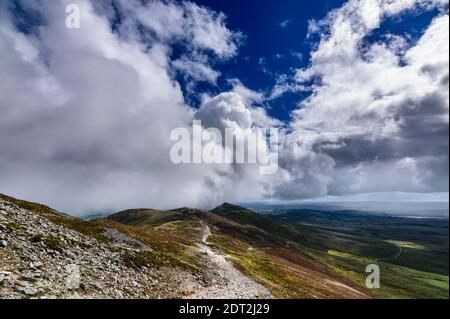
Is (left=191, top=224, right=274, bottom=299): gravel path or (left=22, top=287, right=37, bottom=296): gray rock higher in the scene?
(left=22, top=287, right=37, bottom=296): gray rock

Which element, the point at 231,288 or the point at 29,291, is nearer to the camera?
the point at 29,291

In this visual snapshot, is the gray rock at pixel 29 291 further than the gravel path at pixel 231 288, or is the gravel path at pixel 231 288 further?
the gravel path at pixel 231 288

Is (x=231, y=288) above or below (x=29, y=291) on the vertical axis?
below

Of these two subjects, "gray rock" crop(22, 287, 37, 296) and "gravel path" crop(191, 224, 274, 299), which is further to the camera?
"gravel path" crop(191, 224, 274, 299)

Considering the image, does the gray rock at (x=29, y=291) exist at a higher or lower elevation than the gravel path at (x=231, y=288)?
higher

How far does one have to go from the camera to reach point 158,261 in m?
40.0

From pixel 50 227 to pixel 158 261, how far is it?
1469cm

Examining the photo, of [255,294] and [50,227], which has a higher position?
[50,227]
